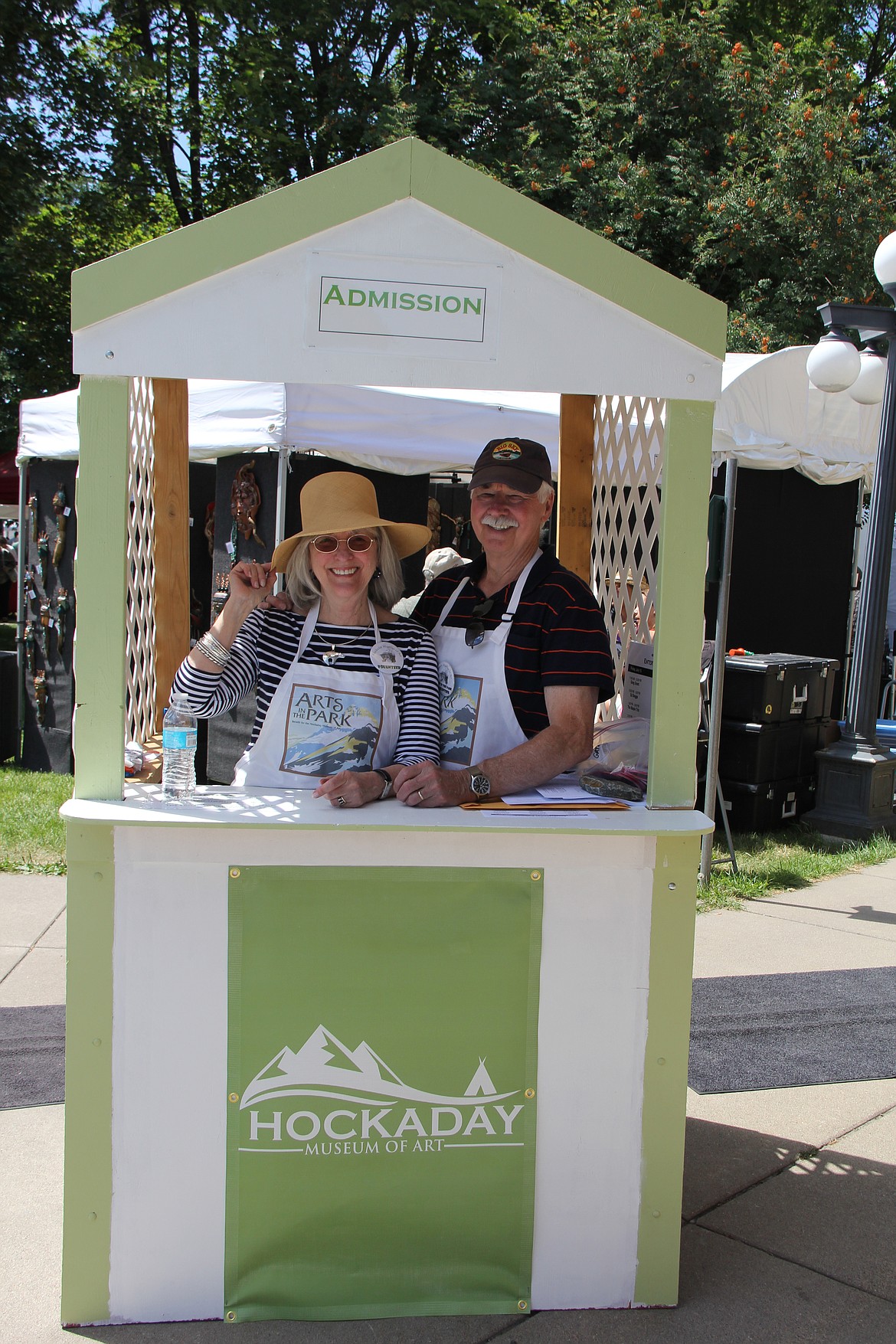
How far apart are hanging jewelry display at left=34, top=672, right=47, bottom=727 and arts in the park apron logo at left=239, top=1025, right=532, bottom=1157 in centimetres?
632

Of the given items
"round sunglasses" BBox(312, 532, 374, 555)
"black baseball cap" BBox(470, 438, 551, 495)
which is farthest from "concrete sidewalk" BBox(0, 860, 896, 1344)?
"black baseball cap" BBox(470, 438, 551, 495)

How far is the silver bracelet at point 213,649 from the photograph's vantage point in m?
2.65

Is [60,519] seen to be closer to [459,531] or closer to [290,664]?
[459,531]

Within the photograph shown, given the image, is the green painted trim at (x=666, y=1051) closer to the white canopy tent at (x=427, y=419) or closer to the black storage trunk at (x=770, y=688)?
the white canopy tent at (x=427, y=419)

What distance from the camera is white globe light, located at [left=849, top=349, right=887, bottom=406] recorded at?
23.2 ft

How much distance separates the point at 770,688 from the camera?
6699 mm

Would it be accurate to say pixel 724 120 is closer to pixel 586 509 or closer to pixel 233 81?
pixel 233 81

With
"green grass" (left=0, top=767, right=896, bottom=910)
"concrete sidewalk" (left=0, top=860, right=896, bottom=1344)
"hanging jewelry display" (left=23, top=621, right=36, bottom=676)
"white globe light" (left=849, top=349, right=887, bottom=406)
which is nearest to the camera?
"concrete sidewalk" (left=0, top=860, right=896, bottom=1344)

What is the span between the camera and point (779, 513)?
9.23 metres

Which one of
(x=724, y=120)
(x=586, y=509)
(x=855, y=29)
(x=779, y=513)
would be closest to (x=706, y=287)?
(x=724, y=120)

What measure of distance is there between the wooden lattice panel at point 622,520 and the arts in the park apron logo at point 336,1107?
152 cm

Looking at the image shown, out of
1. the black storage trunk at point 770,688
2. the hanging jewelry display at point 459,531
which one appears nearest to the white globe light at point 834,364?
the black storage trunk at point 770,688

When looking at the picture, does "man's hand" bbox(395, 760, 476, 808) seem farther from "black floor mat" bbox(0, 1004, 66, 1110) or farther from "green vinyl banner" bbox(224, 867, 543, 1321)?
"black floor mat" bbox(0, 1004, 66, 1110)

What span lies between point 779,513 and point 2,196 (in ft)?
35.0
